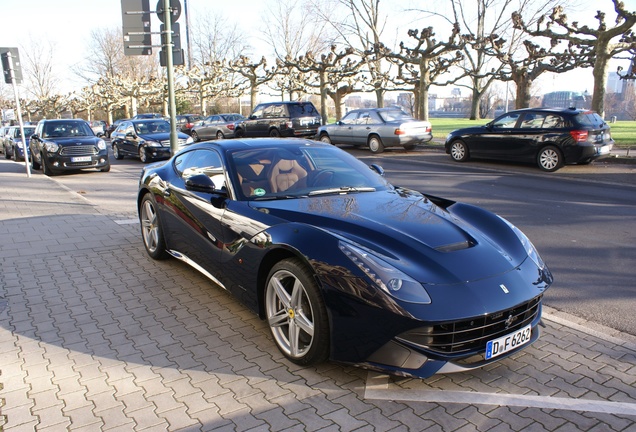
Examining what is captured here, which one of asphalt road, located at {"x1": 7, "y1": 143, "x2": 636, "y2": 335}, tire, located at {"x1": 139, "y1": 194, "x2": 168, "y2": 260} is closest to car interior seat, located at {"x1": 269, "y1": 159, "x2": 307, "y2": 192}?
tire, located at {"x1": 139, "y1": 194, "x2": 168, "y2": 260}

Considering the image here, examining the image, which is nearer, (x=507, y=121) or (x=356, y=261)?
(x=356, y=261)

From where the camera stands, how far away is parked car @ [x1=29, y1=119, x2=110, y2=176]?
15148 mm

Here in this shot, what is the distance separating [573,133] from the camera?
13.1 metres

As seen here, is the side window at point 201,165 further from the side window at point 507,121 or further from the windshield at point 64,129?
the windshield at point 64,129

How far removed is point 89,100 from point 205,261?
233 ft

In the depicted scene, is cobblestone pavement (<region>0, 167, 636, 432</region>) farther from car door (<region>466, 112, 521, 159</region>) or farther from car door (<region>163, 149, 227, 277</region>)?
car door (<region>466, 112, 521, 159</region>)

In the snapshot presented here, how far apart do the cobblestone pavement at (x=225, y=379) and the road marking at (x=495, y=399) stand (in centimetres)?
1

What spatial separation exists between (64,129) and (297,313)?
15223mm

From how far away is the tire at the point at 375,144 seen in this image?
766 inches

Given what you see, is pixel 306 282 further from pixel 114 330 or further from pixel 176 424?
pixel 114 330

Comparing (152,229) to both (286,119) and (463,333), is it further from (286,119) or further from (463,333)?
(286,119)

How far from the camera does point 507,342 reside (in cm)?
315

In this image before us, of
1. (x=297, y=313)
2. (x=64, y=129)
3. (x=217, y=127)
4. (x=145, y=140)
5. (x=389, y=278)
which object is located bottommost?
(x=297, y=313)

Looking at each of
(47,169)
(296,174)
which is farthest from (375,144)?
(296,174)
